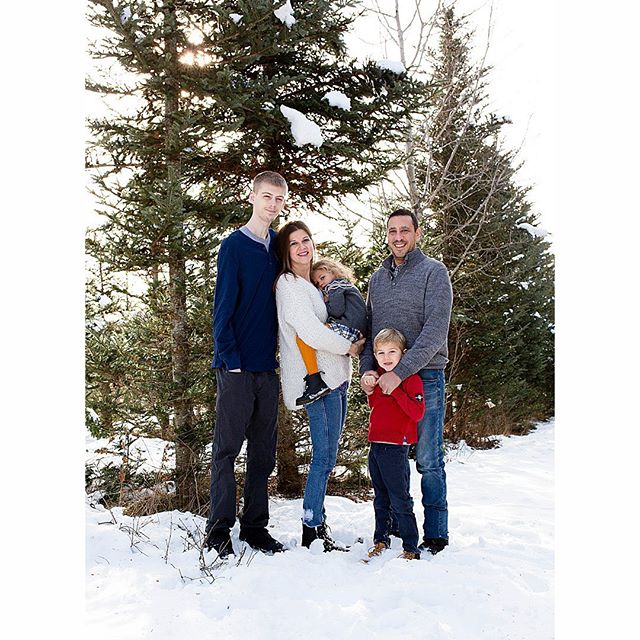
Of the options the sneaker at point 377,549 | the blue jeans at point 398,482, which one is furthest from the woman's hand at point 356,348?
the sneaker at point 377,549

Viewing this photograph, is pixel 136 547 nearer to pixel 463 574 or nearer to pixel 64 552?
pixel 64 552

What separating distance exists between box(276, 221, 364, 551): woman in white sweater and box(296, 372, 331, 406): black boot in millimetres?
35

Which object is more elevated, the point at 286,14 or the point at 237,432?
the point at 286,14

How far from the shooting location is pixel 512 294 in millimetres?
13656

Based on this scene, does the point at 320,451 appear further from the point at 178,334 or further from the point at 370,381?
the point at 178,334

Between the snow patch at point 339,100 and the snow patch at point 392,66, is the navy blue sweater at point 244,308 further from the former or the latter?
the snow patch at point 392,66

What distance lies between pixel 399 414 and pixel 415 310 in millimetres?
695

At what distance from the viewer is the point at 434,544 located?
3877 millimetres

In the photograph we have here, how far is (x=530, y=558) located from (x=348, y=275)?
227 centimetres

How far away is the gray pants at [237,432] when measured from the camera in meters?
3.71

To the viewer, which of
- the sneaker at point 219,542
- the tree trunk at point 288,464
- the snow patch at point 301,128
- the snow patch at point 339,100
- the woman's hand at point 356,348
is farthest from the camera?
the tree trunk at point 288,464

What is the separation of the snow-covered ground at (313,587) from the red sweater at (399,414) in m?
0.74

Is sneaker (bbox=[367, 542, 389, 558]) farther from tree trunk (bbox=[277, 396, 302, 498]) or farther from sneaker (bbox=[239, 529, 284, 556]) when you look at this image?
tree trunk (bbox=[277, 396, 302, 498])

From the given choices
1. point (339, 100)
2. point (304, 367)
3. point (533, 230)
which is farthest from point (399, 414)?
point (533, 230)
